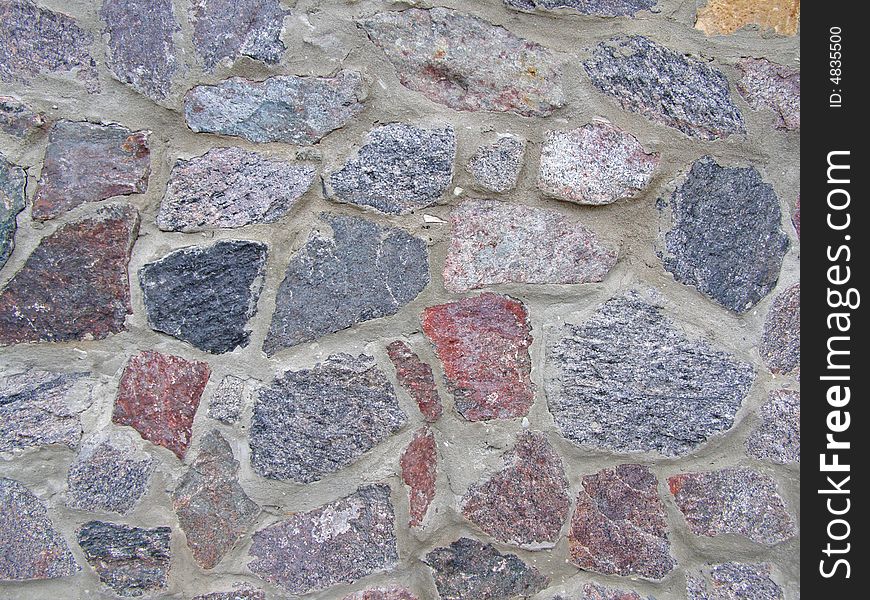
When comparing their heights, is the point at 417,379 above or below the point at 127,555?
above

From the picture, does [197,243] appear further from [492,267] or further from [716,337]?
[716,337]

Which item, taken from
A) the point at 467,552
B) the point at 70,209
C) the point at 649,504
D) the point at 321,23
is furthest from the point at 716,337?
the point at 70,209

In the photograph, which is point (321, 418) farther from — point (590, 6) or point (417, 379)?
point (590, 6)

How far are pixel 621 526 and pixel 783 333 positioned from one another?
411mm

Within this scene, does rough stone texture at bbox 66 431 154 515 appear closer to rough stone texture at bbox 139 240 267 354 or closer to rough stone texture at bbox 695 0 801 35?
rough stone texture at bbox 139 240 267 354

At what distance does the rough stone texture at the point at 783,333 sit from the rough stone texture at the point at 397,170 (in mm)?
572

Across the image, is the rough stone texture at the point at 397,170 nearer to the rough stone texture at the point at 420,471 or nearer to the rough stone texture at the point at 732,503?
the rough stone texture at the point at 420,471

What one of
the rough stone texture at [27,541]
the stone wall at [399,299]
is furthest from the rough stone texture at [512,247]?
the rough stone texture at [27,541]

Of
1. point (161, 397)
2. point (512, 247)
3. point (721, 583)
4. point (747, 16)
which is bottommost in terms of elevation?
point (721, 583)

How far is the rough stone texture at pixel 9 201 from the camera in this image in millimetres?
982

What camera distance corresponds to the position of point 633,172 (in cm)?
112

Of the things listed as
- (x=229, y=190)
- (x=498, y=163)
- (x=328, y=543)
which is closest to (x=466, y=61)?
(x=498, y=163)

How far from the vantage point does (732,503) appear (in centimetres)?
117

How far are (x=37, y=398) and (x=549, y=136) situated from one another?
84cm
